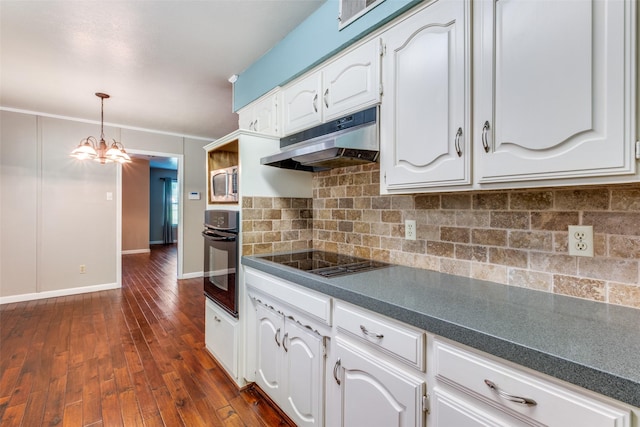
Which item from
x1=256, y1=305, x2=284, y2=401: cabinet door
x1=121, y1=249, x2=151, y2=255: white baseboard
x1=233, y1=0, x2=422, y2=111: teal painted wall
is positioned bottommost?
x1=121, y1=249, x2=151, y2=255: white baseboard

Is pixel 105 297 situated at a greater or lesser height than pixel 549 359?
lesser

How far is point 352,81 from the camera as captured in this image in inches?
64.6

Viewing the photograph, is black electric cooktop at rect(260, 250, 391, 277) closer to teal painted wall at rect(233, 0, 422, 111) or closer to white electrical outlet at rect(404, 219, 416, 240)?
white electrical outlet at rect(404, 219, 416, 240)

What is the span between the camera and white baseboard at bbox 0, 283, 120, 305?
12.5 ft

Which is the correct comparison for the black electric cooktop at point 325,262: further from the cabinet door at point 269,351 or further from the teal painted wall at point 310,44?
the teal painted wall at point 310,44

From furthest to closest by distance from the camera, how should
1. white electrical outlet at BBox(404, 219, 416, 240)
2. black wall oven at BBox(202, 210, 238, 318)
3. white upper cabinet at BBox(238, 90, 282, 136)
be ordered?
white upper cabinet at BBox(238, 90, 282, 136), black wall oven at BBox(202, 210, 238, 318), white electrical outlet at BBox(404, 219, 416, 240)

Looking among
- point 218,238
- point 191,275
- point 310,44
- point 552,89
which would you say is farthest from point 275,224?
point 191,275

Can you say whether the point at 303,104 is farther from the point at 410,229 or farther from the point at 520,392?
the point at 520,392

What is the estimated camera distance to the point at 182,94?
129 inches

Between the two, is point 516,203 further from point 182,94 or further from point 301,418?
point 182,94

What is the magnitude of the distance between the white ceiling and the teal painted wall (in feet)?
0.29

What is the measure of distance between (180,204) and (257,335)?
12.2 feet

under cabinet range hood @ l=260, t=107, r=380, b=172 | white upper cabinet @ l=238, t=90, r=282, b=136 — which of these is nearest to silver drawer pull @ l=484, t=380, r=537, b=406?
under cabinet range hood @ l=260, t=107, r=380, b=172

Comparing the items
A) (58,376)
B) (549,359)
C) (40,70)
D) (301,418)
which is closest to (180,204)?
(40,70)
